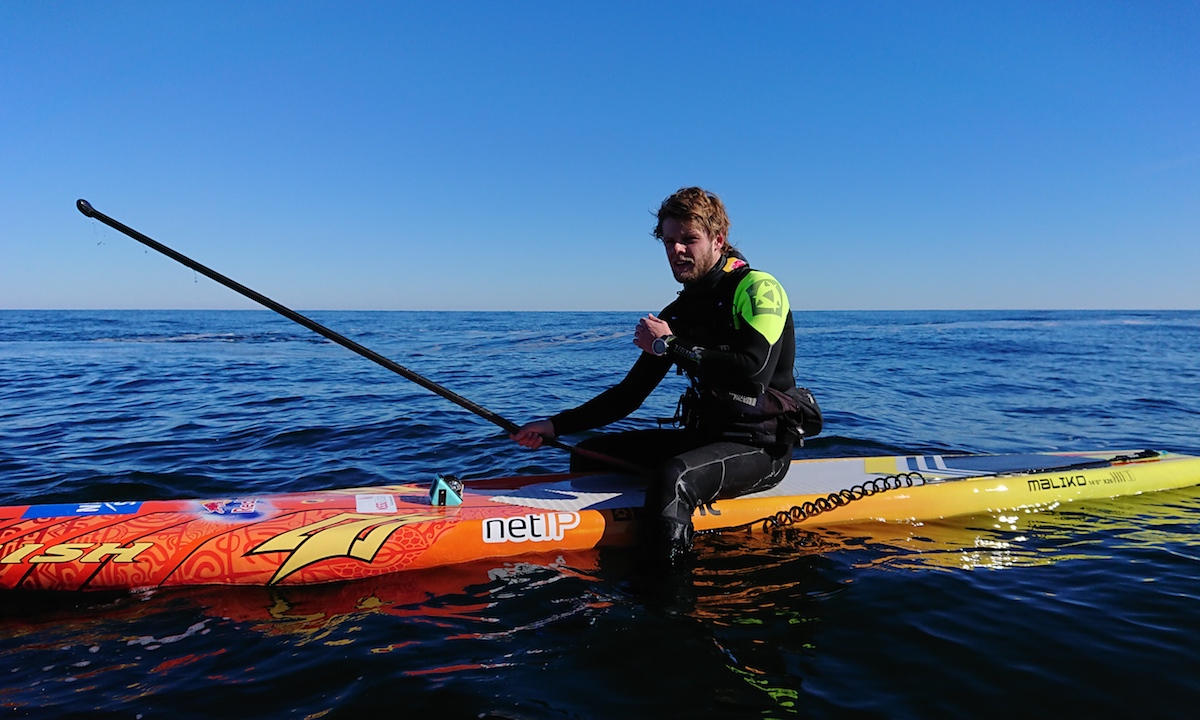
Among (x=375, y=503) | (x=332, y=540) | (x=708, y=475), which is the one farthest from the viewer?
(x=375, y=503)

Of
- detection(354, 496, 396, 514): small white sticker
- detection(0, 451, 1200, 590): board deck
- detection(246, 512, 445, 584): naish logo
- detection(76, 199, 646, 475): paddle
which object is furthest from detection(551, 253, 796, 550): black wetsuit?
detection(246, 512, 445, 584): naish logo

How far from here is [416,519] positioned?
439 cm

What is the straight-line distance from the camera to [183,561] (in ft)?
13.0

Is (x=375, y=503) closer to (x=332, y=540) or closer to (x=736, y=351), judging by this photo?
(x=332, y=540)

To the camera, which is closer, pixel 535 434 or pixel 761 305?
pixel 761 305

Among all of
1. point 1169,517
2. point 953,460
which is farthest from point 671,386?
point 1169,517

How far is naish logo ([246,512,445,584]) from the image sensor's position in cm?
404

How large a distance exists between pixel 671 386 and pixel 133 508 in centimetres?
1208

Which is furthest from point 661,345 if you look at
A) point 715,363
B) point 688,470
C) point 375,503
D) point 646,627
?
point 375,503

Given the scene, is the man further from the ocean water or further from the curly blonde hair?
the ocean water

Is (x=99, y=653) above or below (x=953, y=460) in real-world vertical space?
below

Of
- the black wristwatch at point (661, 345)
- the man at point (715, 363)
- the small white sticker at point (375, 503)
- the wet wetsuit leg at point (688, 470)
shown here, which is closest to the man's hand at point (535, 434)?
the man at point (715, 363)

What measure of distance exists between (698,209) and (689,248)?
0.25 metres

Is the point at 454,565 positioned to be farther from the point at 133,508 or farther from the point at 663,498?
the point at 133,508
